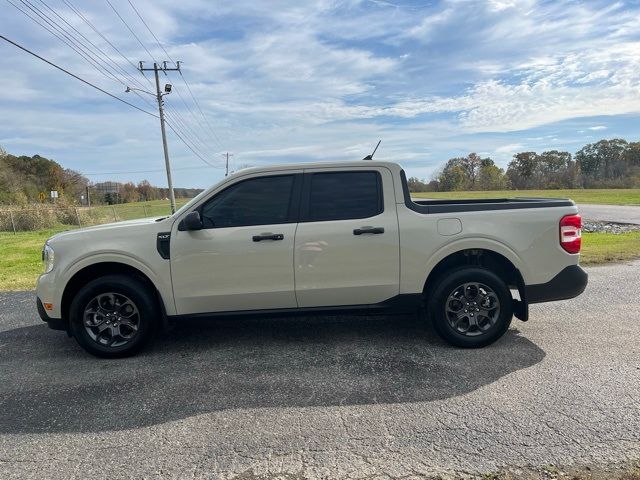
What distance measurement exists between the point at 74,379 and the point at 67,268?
1.06 metres

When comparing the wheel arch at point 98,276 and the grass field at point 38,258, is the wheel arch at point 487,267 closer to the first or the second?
the wheel arch at point 98,276

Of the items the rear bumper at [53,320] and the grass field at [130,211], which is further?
the grass field at [130,211]

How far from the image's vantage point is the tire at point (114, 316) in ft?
13.9

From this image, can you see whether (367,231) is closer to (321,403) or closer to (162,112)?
(321,403)

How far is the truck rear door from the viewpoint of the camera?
4.23 metres

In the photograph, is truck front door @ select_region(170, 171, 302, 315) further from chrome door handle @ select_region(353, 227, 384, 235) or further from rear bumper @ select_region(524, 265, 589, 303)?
rear bumper @ select_region(524, 265, 589, 303)

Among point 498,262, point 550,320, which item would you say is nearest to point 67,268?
point 498,262

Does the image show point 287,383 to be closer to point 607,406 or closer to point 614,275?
point 607,406

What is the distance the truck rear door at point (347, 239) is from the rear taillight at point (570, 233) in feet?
5.43

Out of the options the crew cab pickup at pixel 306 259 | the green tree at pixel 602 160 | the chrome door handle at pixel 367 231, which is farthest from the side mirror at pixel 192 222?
the green tree at pixel 602 160

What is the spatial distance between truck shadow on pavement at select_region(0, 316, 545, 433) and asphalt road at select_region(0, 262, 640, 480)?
0.06ft

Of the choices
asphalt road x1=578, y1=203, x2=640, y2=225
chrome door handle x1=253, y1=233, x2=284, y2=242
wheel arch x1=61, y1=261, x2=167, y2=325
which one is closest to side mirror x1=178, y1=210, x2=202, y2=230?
chrome door handle x1=253, y1=233, x2=284, y2=242

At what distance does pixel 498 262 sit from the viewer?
4.56 m

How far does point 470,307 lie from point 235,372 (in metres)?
2.39
